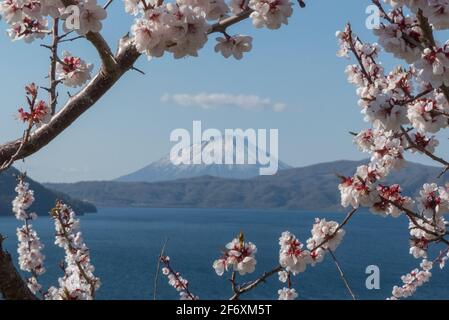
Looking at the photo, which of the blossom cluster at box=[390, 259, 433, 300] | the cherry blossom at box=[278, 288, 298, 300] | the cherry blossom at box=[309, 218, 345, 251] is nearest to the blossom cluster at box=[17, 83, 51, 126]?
the cherry blossom at box=[309, 218, 345, 251]

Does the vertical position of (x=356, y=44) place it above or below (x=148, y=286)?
above

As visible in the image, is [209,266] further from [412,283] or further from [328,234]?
[328,234]

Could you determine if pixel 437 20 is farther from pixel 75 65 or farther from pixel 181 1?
pixel 75 65

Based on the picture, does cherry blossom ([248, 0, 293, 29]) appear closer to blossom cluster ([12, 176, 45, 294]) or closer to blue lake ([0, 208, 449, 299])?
blossom cluster ([12, 176, 45, 294])

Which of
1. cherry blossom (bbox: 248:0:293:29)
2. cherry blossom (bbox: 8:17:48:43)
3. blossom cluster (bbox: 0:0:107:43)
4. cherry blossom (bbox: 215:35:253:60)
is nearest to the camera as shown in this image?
blossom cluster (bbox: 0:0:107:43)

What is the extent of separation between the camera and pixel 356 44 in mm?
5172

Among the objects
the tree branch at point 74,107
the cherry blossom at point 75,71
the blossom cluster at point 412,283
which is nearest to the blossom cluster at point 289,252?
the cherry blossom at point 75,71

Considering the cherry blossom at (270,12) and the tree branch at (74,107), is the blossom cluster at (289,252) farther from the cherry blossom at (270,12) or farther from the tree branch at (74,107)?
the cherry blossom at (270,12)

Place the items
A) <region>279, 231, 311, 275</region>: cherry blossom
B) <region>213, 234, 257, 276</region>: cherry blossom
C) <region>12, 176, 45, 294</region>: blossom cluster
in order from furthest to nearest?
<region>12, 176, 45, 294</region>: blossom cluster, <region>279, 231, 311, 275</region>: cherry blossom, <region>213, 234, 257, 276</region>: cherry blossom

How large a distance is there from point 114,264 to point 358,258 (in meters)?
36.2

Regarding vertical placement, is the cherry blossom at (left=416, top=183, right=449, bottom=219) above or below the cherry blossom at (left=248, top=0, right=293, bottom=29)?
below

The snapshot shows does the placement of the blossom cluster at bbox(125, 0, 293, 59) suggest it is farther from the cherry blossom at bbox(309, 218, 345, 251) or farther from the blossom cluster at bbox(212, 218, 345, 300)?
the cherry blossom at bbox(309, 218, 345, 251)

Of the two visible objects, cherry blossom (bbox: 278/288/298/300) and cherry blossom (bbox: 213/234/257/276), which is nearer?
cherry blossom (bbox: 213/234/257/276)

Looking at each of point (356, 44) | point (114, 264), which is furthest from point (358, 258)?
point (356, 44)
